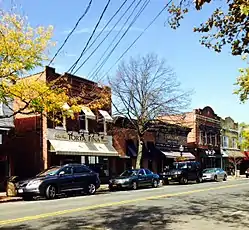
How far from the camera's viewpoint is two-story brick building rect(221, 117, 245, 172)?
5762cm

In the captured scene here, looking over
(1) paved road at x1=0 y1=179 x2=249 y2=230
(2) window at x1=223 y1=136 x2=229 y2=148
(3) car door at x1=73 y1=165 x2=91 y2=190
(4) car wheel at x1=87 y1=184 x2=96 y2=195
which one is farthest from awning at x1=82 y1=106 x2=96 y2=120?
(2) window at x1=223 y1=136 x2=229 y2=148

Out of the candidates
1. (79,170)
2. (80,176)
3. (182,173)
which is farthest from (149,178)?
(80,176)

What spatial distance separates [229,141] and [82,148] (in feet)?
111

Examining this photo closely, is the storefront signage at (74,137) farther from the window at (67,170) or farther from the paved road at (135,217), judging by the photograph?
the paved road at (135,217)

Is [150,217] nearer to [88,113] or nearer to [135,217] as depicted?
[135,217]

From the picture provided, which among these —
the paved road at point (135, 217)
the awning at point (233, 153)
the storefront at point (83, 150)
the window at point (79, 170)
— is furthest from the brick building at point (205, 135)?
the paved road at point (135, 217)

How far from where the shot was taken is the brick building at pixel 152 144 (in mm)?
36750

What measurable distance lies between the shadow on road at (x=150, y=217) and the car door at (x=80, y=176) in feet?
22.0

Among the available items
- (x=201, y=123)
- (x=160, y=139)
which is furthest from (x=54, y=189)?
(x=201, y=123)

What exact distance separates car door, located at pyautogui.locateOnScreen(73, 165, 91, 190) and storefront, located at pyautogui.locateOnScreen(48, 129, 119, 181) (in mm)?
5923

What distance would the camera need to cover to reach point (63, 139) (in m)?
30.7

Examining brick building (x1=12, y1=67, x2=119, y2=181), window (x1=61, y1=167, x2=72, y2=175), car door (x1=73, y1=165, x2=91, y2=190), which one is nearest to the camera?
window (x1=61, y1=167, x2=72, y2=175)

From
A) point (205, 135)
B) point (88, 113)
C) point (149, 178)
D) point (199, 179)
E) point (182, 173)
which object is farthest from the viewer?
point (205, 135)

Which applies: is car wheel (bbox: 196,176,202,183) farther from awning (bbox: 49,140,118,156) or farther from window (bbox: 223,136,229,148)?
window (bbox: 223,136,229,148)
